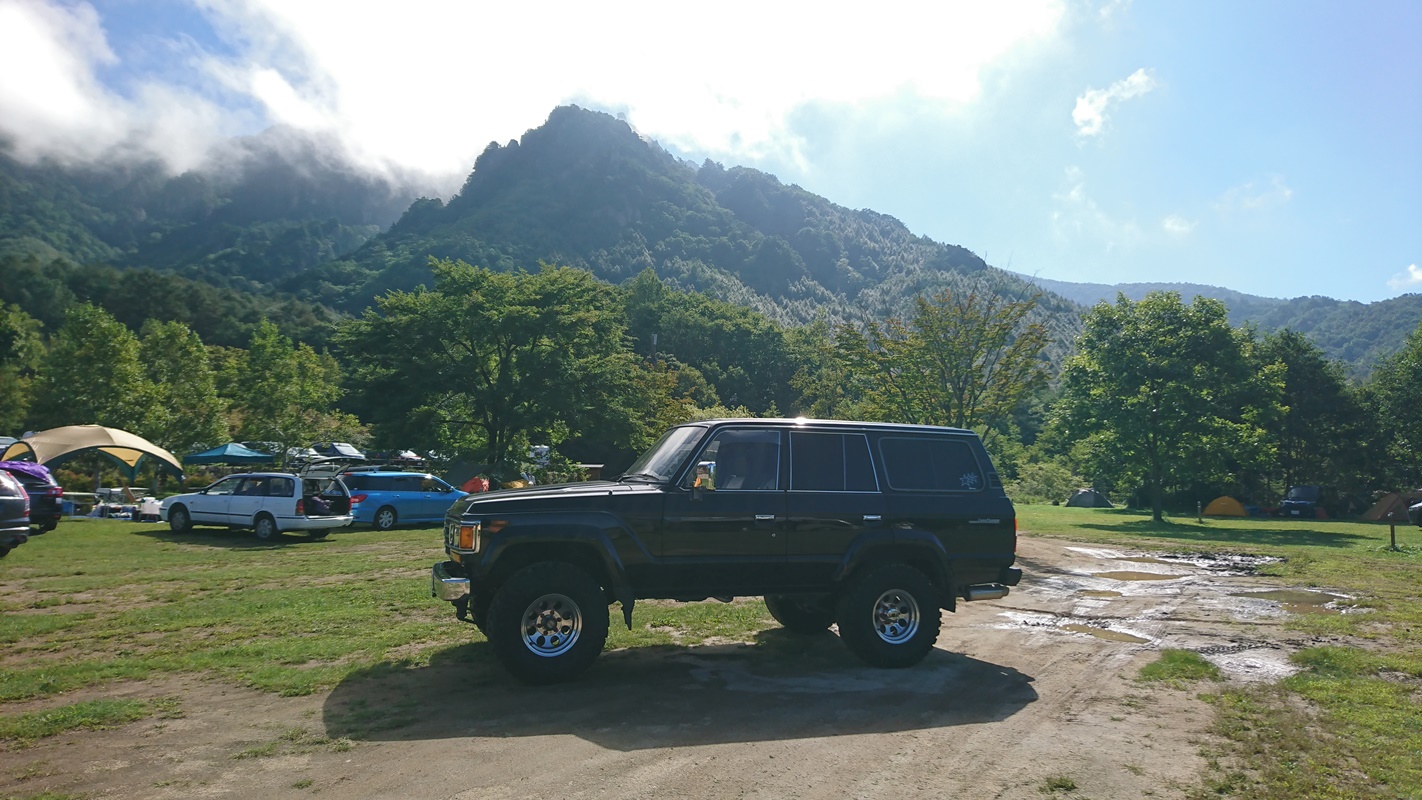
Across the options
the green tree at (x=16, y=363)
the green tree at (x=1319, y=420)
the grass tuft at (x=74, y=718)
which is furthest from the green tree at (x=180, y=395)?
the green tree at (x=1319, y=420)

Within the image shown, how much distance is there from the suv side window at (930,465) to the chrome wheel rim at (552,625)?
351 centimetres

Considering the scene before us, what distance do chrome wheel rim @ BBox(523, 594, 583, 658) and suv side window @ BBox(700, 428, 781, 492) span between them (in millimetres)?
1779

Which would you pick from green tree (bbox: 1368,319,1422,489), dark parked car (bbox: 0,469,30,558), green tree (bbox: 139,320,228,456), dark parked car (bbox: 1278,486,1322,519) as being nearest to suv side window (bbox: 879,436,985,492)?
dark parked car (bbox: 0,469,30,558)

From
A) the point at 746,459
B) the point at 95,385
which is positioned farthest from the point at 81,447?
the point at 746,459

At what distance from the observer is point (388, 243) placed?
17350 centimetres

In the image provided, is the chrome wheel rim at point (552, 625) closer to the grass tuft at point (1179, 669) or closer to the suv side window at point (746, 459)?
the suv side window at point (746, 459)

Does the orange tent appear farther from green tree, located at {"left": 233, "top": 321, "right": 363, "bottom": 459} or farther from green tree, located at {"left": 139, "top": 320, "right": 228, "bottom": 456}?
green tree, located at {"left": 139, "top": 320, "right": 228, "bottom": 456}

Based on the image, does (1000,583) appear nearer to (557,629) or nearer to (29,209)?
(557,629)

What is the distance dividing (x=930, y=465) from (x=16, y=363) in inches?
2751

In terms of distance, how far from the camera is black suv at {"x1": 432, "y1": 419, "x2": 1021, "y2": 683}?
7266 mm

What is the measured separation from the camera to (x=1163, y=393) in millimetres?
36375

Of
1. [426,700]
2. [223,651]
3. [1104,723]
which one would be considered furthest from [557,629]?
[1104,723]

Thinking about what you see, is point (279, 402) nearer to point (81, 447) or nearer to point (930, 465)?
point (81, 447)

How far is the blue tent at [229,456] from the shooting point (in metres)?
32.9
